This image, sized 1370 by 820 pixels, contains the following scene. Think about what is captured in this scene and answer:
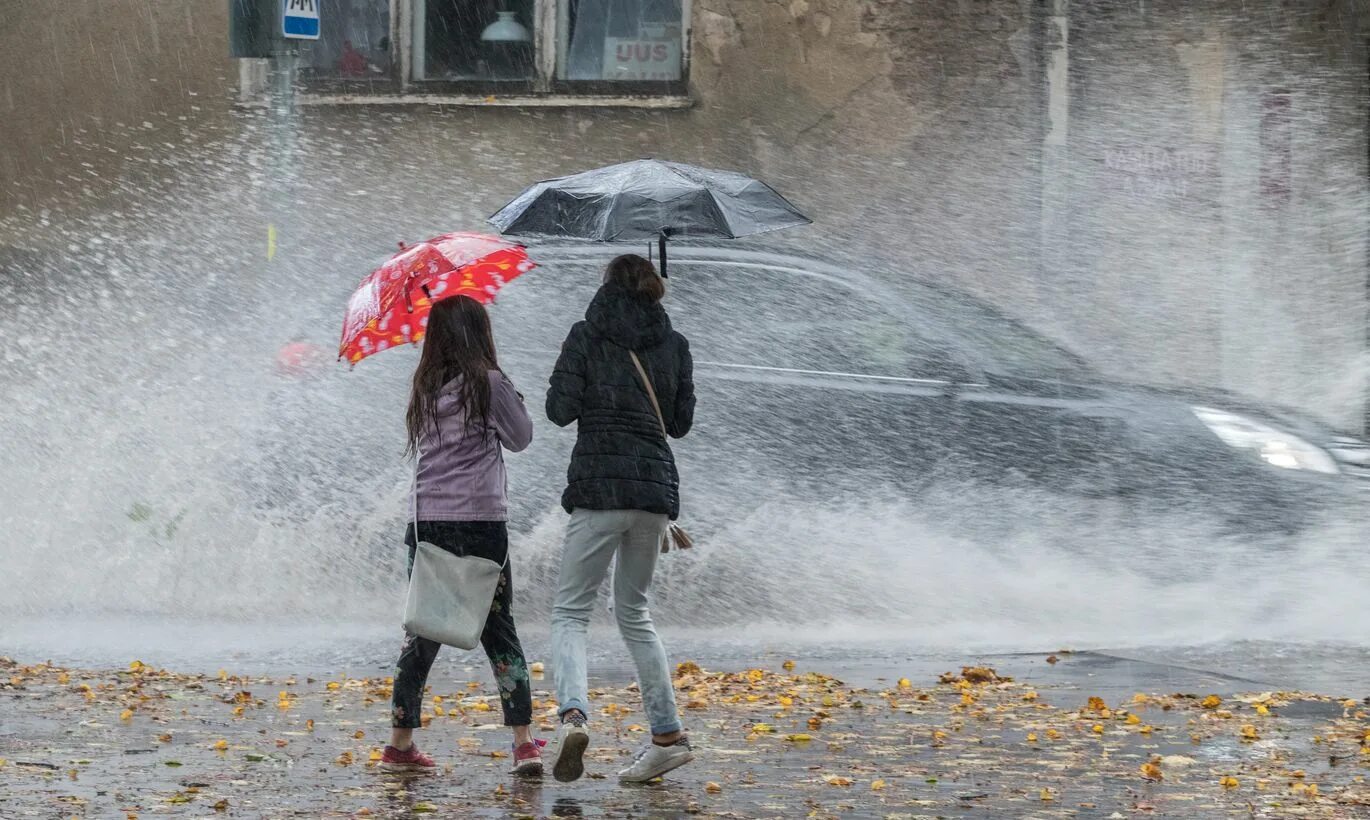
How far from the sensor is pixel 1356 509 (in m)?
9.23

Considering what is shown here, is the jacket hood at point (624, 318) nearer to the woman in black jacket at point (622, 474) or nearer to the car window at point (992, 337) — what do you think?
the woman in black jacket at point (622, 474)

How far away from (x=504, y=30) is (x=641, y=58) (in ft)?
3.85

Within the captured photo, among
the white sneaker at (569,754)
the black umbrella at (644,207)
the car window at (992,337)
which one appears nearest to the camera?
the white sneaker at (569,754)

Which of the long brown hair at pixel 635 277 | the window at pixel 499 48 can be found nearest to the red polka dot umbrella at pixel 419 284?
the long brown hair at pixel 635 277

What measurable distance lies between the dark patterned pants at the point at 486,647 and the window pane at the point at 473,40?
34.0ft

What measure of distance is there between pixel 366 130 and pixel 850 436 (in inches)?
298

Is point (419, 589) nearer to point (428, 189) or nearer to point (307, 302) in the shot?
point (307, 302)

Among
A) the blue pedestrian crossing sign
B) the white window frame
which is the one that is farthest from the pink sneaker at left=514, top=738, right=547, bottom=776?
the white window frame

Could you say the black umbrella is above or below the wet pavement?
above

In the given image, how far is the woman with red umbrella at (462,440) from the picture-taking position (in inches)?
235

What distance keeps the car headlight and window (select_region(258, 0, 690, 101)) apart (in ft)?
23.7

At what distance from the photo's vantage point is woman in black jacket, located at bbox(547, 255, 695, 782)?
19.3ft

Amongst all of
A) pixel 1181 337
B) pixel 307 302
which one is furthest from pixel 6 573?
pixel 1181 337

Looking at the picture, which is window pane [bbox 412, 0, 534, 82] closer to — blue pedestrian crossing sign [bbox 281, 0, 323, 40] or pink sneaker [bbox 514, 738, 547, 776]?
blue pedestrian crossing sign [bbox 281, 0, 323, 40]
